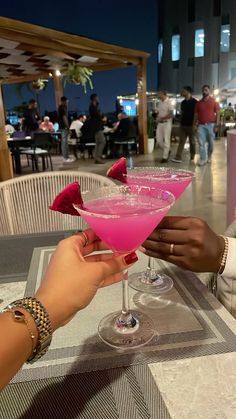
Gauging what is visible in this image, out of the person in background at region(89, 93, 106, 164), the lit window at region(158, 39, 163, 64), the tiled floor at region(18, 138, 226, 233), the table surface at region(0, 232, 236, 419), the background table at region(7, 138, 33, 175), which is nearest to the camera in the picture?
the table surface at region(0, 232, 236, 419)

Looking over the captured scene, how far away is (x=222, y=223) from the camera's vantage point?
3.92 meters

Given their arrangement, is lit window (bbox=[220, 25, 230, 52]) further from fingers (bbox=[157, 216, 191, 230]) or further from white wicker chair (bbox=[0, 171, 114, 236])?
fingers (bbox=[157, 216, 191, 230])

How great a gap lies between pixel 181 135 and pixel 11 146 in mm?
3939

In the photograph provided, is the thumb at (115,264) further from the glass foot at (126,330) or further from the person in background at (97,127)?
the person in background at (97,127)

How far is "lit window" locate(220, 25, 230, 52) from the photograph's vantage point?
24906 millimetres

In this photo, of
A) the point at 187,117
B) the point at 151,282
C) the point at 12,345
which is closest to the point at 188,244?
the point at 151,282

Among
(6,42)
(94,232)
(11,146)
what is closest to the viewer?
(94,232)

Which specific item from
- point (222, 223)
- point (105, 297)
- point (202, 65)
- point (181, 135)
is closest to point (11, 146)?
point (181, 135)

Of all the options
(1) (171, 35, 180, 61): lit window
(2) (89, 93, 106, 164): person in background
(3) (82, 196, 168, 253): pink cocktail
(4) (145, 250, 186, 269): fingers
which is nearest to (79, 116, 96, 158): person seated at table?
(2) (89, 93, 106, 164): person in background

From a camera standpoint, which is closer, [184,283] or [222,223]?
[184,283]

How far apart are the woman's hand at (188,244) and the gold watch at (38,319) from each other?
46 centimetres

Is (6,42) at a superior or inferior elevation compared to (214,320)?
superior

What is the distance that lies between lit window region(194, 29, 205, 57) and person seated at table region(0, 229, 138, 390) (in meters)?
28.5

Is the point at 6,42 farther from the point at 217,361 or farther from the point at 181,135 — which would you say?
the point at 217,361
